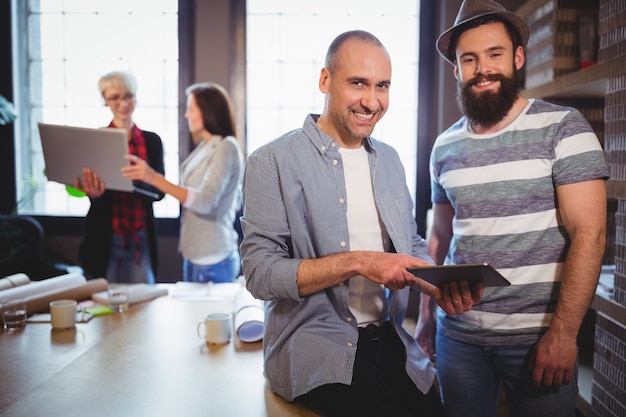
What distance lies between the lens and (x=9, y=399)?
4.40 ft

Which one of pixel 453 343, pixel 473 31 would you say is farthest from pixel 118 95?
pixel 453 343

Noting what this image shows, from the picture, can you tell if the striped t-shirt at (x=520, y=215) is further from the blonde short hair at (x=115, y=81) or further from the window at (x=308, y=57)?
the window at (x=308, y=57)

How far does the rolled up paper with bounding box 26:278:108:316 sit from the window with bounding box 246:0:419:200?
83.9 inches

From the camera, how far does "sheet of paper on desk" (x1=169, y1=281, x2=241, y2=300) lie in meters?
2.25

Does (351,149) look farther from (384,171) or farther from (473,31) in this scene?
(473,31)

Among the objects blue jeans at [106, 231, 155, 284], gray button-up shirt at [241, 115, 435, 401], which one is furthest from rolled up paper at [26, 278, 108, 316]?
gray button-up shirt at [241, 115, 435, 401]

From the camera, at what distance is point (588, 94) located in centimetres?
250

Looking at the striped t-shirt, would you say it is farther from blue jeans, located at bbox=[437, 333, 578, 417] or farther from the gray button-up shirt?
the gray button-up shirt

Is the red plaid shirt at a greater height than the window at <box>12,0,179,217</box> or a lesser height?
lesser

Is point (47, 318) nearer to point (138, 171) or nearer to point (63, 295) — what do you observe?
point (63, 295)

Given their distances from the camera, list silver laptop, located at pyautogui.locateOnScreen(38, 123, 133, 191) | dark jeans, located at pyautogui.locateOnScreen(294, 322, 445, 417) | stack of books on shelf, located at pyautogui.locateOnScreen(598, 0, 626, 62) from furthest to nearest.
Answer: silver laptop, located at pyautogui.locateOnScreen(38, 123, 133, 191), stack of books on shelf, located at pyautogui.locateOnScreen(598, 0, 626, 62), dark jeans, located at pyautogui.locateOnScreen(294, 322, 445, 417)

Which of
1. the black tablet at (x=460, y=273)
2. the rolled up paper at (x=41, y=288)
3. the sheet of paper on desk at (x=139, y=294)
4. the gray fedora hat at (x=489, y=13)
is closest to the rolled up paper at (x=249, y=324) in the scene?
the sheet of paper on desk at (x=139, y=294)

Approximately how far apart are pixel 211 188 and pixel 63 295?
104 cm

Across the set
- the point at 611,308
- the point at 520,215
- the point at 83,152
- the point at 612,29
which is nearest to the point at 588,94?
the point at 612,29
